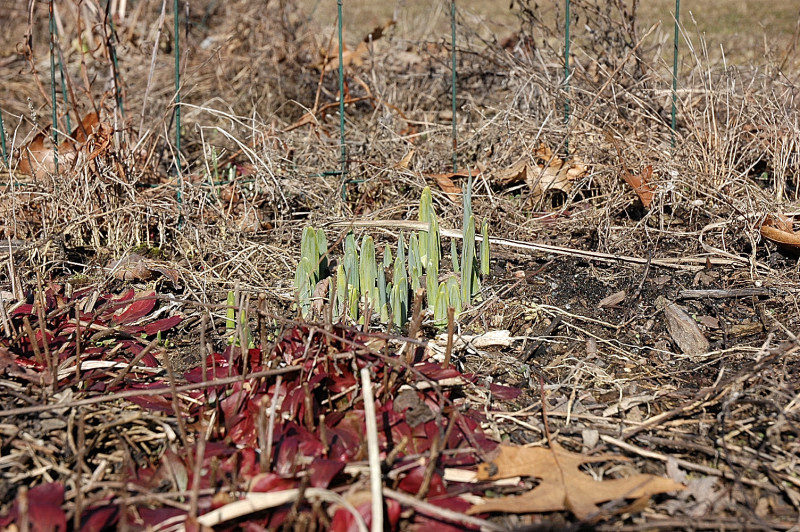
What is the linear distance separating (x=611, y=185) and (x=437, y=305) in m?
1.20

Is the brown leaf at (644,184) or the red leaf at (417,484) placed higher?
the brown leaf at (644,184)

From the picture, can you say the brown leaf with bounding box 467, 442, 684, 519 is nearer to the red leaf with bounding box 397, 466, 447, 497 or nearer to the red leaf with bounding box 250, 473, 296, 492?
the red leaf with bounding box 397, 466, 447, 497

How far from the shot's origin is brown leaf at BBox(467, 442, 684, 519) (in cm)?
148

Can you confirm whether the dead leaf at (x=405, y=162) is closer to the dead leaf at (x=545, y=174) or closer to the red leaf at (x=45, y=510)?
the dead leaf at (x=545, y=174)

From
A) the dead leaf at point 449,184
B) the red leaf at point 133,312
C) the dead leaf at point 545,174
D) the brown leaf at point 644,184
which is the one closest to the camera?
the red leaf at point 133,312

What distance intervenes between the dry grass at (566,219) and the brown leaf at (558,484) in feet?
0.18

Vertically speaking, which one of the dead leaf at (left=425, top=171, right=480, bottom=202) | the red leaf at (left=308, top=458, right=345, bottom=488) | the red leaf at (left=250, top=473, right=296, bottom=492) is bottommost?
the red leaf at (left=250, top=473, right=296, bottom=492)

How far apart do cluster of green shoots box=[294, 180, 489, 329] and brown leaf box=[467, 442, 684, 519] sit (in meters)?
0.58

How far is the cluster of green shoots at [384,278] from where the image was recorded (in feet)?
7.18

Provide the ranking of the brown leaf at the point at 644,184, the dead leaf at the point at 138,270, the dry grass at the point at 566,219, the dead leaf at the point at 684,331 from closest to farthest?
the dry grass at the point at 566,219 < the dead leaf at the point at 684,331 < the dead leaf at the point at 138,270 < the brown leaf at the point at 644,184

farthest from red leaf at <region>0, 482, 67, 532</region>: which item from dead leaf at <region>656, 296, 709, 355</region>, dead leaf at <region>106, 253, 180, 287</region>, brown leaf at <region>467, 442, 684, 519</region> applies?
dead leaf at <region>656, 296, 709, 355</region>

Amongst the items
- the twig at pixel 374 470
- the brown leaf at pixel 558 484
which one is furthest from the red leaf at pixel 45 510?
the brown leaf at pixel 558 484

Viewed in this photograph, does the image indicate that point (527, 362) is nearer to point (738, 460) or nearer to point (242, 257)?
point (738, 460)

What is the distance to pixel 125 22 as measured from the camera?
599cm
